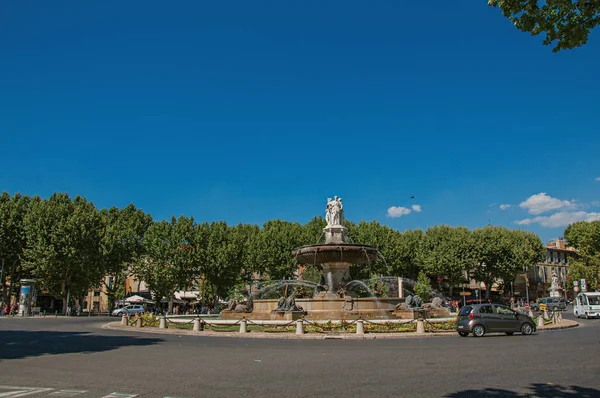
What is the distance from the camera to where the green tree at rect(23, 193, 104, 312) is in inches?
1805

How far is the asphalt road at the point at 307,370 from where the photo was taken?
7742 millimetres

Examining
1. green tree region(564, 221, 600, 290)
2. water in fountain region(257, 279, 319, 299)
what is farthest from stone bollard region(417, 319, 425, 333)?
green tree region(564, 221, 600, 290)

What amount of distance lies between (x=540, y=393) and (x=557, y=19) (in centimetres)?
583

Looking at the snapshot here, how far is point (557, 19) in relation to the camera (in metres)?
7.91

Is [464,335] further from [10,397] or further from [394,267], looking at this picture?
[394,267]

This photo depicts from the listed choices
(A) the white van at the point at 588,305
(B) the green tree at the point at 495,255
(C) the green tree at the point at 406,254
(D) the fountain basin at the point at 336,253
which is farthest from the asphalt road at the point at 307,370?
(B) the green tree at the point at 495,255

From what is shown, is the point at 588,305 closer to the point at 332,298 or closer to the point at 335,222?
the point at 335,222

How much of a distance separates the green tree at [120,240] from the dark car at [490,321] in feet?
130

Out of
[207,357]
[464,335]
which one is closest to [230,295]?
[464,335]

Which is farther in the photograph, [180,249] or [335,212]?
[180,249]

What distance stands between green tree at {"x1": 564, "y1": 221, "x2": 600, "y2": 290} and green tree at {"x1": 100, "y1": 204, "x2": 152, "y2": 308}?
56270 millimetres

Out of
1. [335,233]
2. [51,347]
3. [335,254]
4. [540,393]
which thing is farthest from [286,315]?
[540,393]

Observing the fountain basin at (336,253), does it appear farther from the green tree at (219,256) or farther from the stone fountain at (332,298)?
the green tree at (219,256)

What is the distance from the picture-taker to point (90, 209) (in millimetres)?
52969
